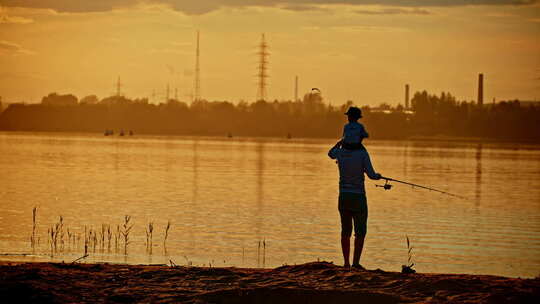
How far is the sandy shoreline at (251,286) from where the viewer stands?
39.5ft

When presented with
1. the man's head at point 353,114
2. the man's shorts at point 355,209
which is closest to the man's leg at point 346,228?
the man's shorts at point 355,209

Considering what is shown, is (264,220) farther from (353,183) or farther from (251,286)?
(251,286)

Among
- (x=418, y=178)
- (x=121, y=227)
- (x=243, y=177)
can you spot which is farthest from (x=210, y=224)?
(x=418, y=178)

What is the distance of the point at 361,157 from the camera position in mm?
14008

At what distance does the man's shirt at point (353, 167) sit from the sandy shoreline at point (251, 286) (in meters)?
1.40

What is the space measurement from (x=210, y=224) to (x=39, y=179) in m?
25.4

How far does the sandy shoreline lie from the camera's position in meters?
12.1

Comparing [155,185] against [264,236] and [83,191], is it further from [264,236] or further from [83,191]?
[264,236]

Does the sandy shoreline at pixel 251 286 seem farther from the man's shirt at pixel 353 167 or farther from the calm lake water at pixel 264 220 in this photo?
the calm lake water at pixel 264 220

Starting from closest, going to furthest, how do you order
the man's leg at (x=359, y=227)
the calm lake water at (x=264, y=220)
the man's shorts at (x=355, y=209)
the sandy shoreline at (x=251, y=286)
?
the sandy shoreline at (x=251, y=286) → the man's shorts at (x=355, y=209) → the man's leg at (x=359, y=227) → the calm lake water at (x=264, y=220)

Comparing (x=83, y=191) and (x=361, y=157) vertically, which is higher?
(x=361, y=157)

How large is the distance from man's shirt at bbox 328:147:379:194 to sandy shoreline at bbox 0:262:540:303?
1.40 meters

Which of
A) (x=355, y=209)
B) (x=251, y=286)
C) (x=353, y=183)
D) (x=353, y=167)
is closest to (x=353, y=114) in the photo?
(x=353, y=167)

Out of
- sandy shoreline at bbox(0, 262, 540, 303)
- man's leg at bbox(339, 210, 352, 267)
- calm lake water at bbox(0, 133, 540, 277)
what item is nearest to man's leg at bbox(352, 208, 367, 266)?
man's leg at bbox(339, 210, 352, 267)
